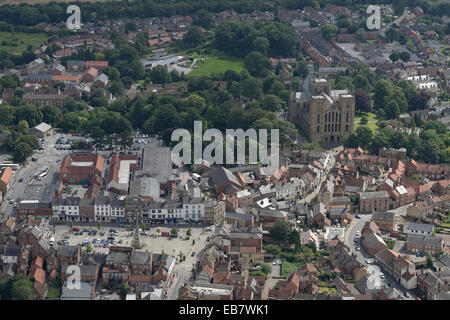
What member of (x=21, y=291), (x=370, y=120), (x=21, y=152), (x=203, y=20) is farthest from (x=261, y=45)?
(x=21, y=291)

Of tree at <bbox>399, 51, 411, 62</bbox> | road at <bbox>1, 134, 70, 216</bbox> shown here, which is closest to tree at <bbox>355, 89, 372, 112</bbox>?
tree at <bbox>399, 51, 411, 62</bbox>

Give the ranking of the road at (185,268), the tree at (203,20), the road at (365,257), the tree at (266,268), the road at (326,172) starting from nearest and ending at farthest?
the road at (185,268), the road at (365,257), the tree at (266,268), the road at (326,172), the tree at (203,20)

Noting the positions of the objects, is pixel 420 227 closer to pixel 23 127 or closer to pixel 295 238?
pixel 295 238

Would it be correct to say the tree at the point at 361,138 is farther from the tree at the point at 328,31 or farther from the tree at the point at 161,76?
the tree at the point at 328,31

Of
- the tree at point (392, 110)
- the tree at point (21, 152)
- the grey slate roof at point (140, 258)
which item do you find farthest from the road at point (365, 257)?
the tree at point (21, 152)

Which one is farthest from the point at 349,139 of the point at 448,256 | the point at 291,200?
the point at 448,256

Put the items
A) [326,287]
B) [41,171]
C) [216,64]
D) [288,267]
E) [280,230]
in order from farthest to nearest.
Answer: [216,64] → [41,171] → [280,230] → [288,267] → [326,287]

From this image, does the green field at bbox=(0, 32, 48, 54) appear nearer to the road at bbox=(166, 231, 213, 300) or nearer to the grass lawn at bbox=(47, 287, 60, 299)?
the road at bbox=(166, 231, 213, 300)
